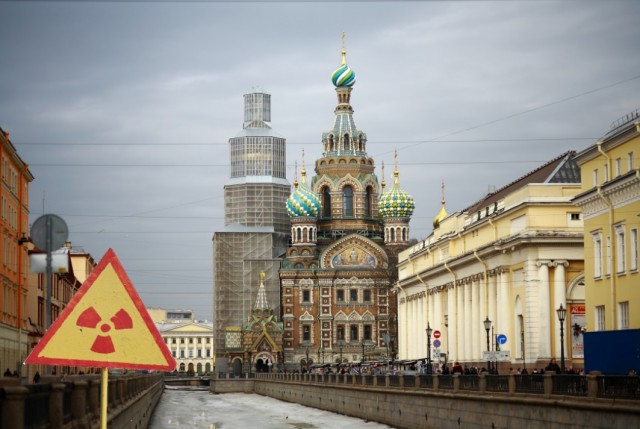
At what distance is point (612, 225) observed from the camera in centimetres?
4575

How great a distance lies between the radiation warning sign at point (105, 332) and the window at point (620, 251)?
34234 mm

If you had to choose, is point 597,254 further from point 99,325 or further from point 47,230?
point 99,325

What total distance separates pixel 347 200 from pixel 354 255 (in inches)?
295

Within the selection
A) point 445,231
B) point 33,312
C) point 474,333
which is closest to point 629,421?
point 474,333

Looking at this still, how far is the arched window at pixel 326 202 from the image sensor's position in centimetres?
13212

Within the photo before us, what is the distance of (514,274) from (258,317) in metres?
65.5

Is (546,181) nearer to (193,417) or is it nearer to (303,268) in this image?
(193,417)

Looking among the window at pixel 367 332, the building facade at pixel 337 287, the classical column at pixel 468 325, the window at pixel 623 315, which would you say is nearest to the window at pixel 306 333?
the building facade at pixel 337 287

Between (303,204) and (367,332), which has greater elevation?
(303,204)

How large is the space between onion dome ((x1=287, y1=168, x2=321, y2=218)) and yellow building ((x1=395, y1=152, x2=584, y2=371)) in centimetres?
4980

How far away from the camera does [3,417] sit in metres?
13.6

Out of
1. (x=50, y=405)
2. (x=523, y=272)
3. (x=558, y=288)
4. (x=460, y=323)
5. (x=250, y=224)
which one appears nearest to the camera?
(x=50, y=405)

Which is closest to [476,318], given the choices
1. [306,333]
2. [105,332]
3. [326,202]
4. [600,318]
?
[600,318]

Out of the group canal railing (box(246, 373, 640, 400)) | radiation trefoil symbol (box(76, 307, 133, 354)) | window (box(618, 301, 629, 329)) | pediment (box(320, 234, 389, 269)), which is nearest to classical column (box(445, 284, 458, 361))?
canal railing (box(246, 373, 640, 400))
